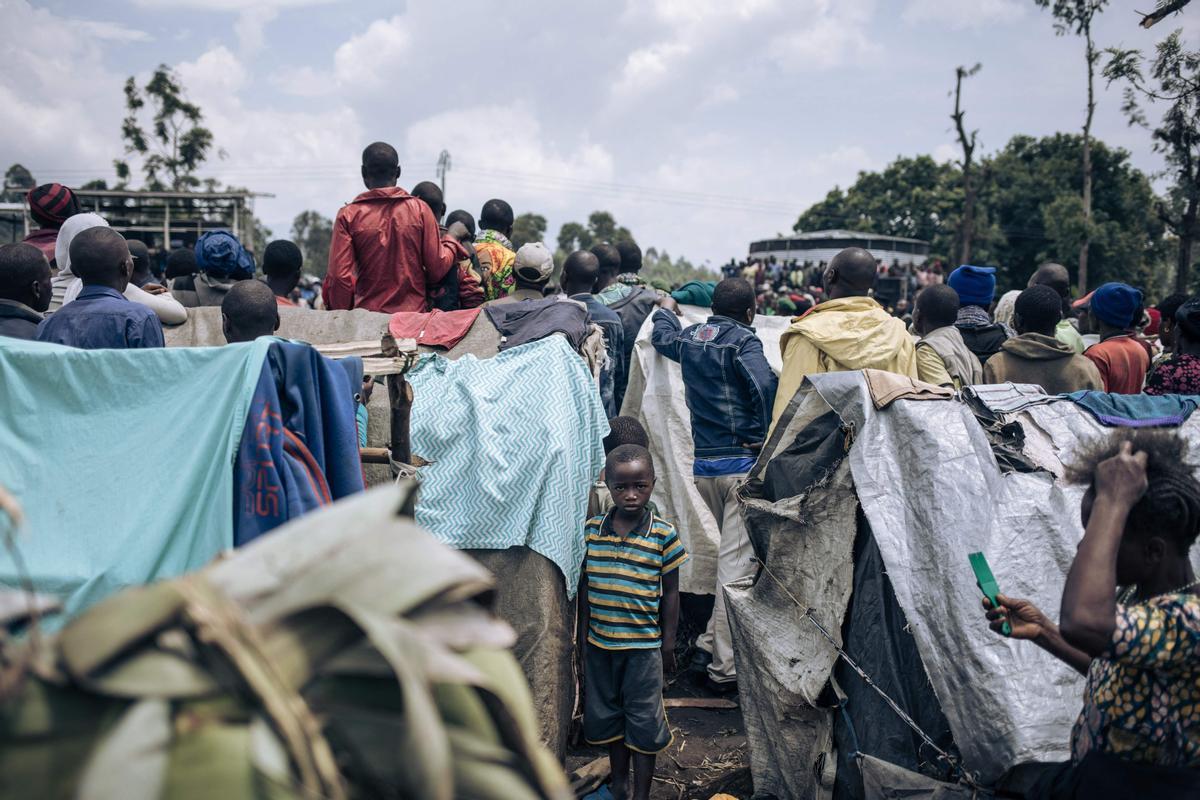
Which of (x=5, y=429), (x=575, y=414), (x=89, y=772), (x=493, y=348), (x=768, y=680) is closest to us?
(x=89, y=772)

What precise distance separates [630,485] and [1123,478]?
2002 millimetres

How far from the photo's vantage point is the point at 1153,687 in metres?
2.12

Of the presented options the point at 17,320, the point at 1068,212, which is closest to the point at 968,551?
the point at 17,320

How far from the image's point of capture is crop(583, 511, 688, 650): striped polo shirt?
376cm

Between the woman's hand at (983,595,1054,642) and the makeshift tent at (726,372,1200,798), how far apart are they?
30.1 inches

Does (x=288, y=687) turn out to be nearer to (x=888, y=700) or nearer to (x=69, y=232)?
(x=888, y=700)

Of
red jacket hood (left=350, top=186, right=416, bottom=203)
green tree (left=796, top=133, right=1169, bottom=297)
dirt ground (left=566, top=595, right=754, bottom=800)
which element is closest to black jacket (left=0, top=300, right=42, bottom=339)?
red jacket hood (left=350, top=186, right=416, bottom=203)

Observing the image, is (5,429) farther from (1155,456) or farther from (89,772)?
(1155,456)

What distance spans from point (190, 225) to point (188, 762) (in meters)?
23.2

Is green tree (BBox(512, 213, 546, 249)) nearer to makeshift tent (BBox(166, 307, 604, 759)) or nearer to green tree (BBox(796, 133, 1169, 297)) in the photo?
green tree (BBox(796, 133, 1169, 297))

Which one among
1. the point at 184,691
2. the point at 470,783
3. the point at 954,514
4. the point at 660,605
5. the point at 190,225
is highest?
the point at 190,225

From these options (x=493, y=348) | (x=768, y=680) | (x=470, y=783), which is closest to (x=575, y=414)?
(x=493, y=348)

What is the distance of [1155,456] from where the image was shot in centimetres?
224

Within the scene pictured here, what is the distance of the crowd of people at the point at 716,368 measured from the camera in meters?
2.14
